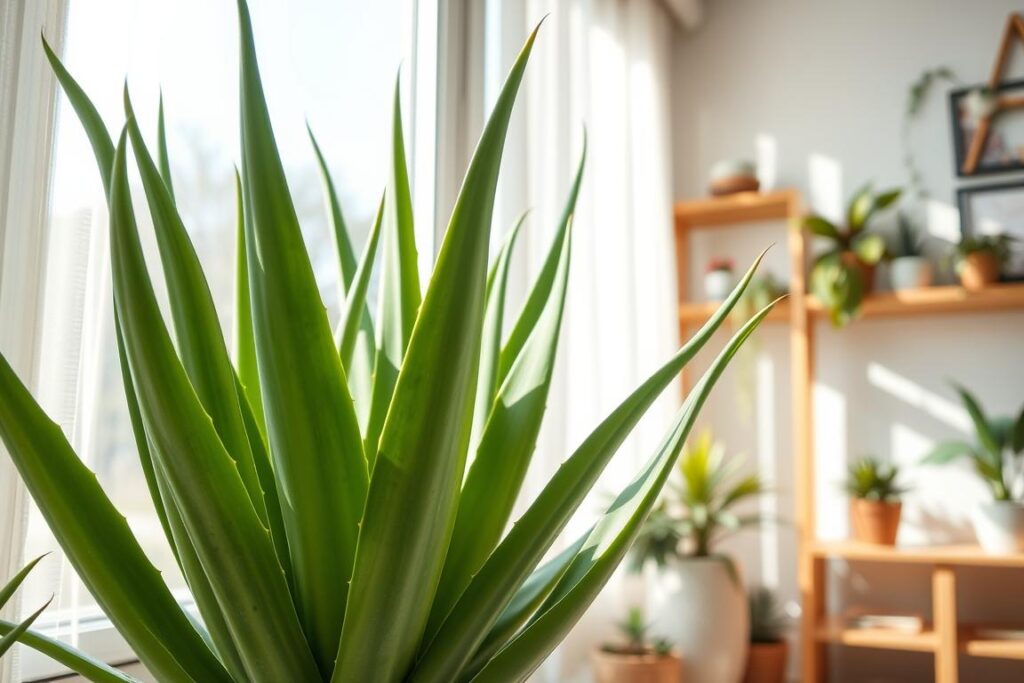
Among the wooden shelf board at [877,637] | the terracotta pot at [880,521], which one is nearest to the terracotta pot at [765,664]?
the wooden shelf board at [877,637]

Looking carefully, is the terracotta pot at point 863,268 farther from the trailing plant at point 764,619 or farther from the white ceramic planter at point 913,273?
the trailing plant at point 764,619

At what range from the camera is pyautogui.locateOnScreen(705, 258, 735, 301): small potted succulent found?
2.70 metres

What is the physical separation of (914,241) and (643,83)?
3.09 ft

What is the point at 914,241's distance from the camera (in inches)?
100

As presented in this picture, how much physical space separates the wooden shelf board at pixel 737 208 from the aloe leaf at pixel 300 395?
7.75ft

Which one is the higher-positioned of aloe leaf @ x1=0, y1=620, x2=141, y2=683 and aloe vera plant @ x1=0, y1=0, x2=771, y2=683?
aloe vera plant @ x1=0, y1=0, x2=771, y2=683

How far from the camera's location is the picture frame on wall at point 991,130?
99.1 inches

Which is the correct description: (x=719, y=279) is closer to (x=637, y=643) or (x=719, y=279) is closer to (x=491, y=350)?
(x=637, y=643)

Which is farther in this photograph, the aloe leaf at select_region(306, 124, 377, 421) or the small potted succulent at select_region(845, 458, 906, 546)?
the small potted succulent at select_region(845, 458, 906, 546)

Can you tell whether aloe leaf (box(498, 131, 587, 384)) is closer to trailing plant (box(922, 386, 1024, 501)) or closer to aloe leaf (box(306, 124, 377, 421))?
aloe leaf (box(306, 124, 377, 421))

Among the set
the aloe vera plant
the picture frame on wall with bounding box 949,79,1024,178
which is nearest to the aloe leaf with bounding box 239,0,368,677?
the aloe vera plant

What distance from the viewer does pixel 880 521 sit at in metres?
2.30

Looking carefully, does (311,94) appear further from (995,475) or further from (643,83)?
(995,475)

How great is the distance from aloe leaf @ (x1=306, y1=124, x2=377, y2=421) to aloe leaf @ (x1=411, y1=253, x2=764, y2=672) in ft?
0.72
